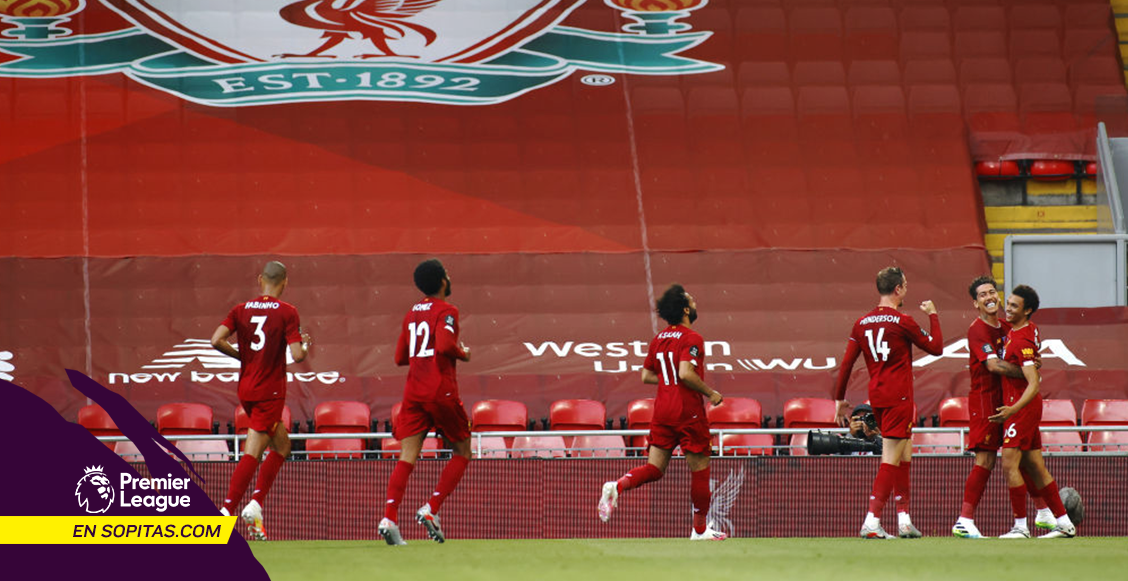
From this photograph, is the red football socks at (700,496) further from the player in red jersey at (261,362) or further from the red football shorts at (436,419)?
the player in red jersey at (261,362)

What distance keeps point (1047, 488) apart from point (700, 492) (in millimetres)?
2374

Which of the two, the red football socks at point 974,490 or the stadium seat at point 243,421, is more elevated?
the red football socks at point 974,490

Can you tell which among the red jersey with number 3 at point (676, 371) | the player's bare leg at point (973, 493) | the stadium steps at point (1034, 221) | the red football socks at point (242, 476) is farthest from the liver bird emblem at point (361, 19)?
the player's bare leg at point (973, 493)

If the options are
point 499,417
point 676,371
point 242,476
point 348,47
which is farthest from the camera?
point 348,47

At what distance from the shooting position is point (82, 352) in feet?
56.5

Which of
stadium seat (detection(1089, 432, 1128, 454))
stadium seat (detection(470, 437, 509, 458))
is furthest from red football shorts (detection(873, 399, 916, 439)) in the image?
stadium seat (detection(1089, 432, 1128, 454))

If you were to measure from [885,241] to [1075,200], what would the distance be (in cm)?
325

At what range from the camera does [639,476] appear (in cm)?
937

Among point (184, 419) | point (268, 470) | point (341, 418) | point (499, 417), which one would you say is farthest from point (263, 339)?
point (184, 419)

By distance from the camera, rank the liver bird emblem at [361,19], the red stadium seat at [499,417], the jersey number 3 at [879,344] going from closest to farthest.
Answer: the jersey number 3 at [879,344], the red stadium seat at [499,417], the liver bird emblem at [361,19]

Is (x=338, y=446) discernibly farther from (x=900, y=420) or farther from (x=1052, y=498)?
(x=1052, y=498)

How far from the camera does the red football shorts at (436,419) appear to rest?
28.5ft

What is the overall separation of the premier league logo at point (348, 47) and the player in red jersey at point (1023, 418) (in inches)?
465

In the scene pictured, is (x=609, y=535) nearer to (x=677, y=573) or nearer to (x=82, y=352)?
(x=677, y=573)
